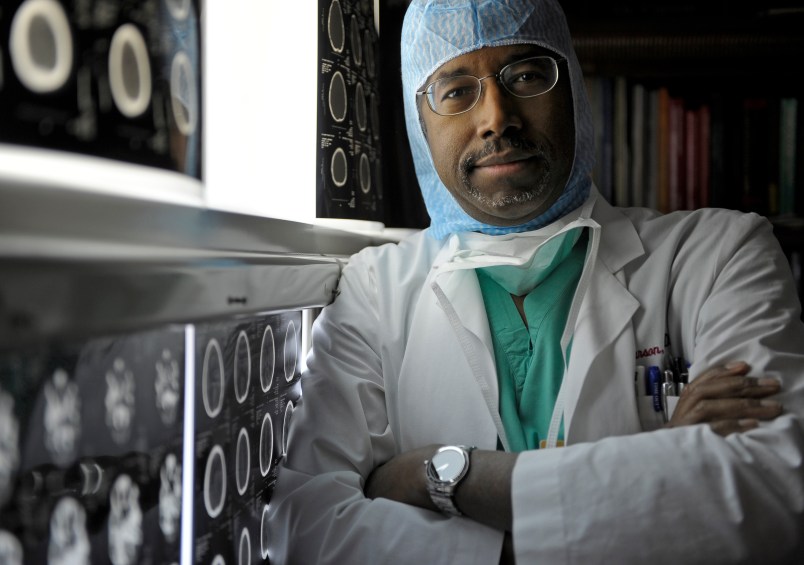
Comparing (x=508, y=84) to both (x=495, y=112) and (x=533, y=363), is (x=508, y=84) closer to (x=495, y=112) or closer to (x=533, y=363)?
(x=495, y=112)

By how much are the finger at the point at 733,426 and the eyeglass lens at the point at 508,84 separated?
67 centimetres

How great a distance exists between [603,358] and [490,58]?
0.59 meters

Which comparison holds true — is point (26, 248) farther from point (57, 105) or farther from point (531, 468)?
point (531, 468)

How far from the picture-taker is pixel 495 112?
55.0 inches

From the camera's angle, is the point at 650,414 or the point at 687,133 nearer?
the point at 650,414

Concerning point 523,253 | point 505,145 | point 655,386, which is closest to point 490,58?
point 505,145

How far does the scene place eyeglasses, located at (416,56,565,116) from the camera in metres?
1.42

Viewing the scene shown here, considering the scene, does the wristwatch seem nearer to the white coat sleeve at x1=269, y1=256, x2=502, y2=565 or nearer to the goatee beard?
the white coat sleeve at x1=269, y1=256, x2=502, y2=565

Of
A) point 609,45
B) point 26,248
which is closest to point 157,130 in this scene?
point 26,248

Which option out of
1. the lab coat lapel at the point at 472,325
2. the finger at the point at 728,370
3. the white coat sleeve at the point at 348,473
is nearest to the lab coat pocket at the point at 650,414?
the finger at the point at 728,370

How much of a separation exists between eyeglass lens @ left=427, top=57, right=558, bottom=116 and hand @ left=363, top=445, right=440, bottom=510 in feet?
2.11

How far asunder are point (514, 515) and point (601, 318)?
0.41m

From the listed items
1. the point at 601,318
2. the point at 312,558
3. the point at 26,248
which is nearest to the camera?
the point at 26,248

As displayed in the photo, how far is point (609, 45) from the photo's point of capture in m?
1.98
